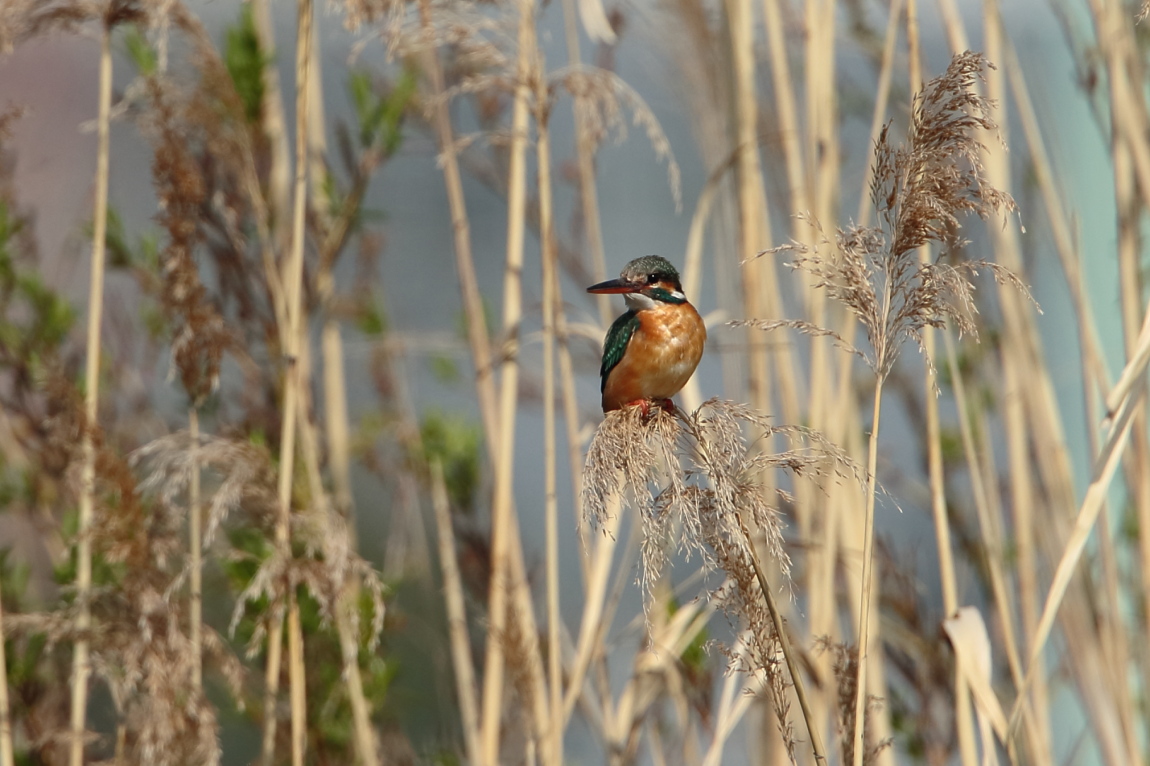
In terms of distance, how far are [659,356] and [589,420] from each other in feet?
3.78

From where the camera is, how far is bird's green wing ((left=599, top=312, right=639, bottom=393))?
73.9 inches

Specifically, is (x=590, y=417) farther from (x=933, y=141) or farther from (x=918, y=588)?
(x=933, y=141)

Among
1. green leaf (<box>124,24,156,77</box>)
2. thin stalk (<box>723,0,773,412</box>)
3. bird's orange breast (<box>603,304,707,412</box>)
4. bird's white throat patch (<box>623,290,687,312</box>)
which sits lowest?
bird's orange breast (<box>603,304,707,412</box>)

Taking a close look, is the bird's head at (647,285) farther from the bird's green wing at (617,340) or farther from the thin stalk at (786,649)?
the thin stalk at (786,649)

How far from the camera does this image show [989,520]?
6.79 ft

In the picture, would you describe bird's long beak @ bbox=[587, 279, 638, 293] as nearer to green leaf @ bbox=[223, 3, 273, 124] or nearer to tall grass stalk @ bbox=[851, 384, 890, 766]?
tall grass stalk @ bbox=[851, 384, 890, 766]

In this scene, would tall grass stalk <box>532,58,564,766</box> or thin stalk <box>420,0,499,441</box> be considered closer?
tall grass stalk <box>532,58,564,766</box>

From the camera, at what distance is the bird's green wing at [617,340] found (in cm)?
188

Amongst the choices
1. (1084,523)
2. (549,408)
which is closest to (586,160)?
(549,408)

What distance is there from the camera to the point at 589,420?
2.91 metres

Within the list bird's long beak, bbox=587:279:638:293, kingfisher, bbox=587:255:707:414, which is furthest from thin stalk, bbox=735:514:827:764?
bird's long beak, bbox=587:279:638:293

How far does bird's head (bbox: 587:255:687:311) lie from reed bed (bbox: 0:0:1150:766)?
181 mm

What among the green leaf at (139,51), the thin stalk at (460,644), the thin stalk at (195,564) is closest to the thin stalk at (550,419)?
the thin stalk at (460,644)

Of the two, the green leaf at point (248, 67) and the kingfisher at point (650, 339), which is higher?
the green leaf at point (248, 67)
